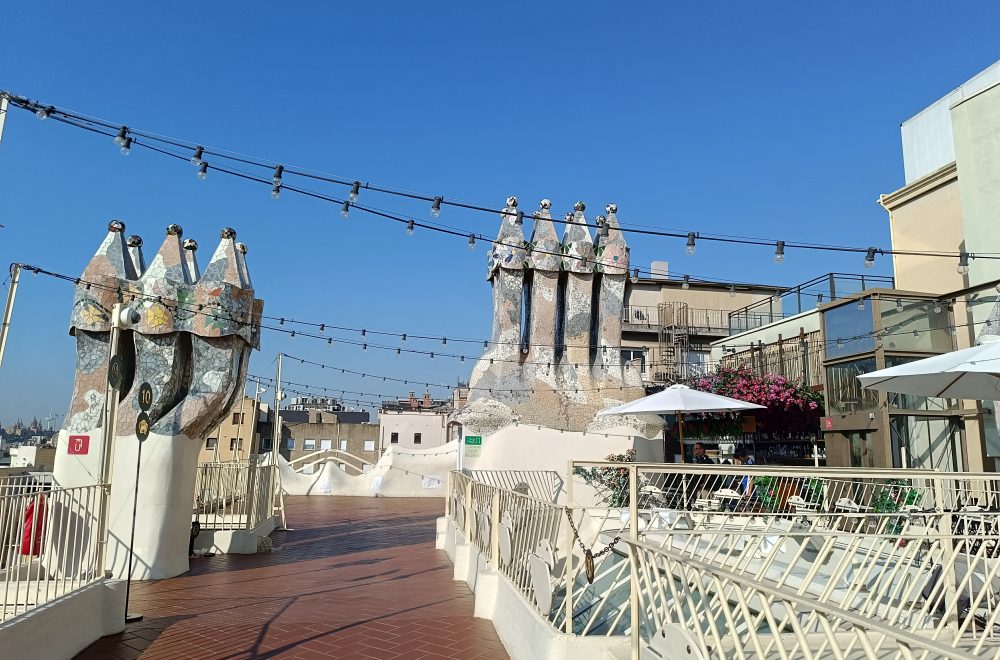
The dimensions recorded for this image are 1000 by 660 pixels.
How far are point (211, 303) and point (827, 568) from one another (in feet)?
26.0

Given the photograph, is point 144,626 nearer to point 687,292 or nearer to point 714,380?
point 714,380

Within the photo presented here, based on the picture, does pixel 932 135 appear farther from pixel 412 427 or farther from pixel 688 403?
pixel 412 427

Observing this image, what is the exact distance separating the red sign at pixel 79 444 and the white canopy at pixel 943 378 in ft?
29.7

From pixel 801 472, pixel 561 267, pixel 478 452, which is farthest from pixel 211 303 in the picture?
pixel 561 267

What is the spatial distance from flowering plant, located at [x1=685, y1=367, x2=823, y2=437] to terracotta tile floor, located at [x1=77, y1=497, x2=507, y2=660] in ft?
21.8

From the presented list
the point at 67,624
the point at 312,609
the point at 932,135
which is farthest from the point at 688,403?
the point at 932,135

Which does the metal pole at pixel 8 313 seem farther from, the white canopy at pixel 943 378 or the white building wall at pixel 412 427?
the white building wall at pixel 412 427

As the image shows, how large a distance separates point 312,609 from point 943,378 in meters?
6.73

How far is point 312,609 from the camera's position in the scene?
6910 millimetres

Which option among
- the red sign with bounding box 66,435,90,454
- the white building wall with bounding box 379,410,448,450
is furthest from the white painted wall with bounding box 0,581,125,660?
the white building wall with bounding box 379,410,448,450

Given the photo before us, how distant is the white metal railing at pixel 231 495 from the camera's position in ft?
36.2

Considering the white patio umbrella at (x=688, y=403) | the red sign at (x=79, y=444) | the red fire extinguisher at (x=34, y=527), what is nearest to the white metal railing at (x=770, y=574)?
the white patio umbrella at (x=688, y=403)

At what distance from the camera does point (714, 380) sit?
1526 cm

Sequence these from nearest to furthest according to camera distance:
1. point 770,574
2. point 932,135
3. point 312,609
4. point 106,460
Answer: point 770,574 < point 106,460 < point 312,609 < point 932,135
